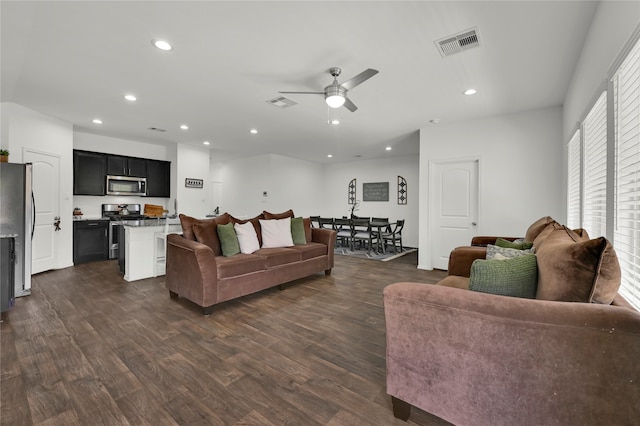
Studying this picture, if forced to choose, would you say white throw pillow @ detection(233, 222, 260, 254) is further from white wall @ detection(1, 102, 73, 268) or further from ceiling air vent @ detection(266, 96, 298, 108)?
white wall @ detection(1, 102, 73, 268)

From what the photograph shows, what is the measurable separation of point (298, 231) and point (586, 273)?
3.61 metres

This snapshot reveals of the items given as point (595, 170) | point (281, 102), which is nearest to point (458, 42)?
point (595, 170)

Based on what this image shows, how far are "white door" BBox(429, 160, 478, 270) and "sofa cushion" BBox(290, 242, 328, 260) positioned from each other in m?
2.07

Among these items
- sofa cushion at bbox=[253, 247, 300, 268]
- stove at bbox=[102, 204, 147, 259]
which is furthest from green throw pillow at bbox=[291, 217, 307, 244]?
stove at bbox=[102, 204, 147, 259]

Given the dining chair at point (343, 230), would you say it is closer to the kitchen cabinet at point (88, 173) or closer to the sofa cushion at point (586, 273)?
the kitchen cabinet at point (88, 173)

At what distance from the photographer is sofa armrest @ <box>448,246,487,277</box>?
260 cm

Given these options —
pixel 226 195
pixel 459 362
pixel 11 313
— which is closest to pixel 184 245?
pixel 11 313

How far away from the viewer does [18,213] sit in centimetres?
327

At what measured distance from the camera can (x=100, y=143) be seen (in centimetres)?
577

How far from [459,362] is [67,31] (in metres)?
3.74

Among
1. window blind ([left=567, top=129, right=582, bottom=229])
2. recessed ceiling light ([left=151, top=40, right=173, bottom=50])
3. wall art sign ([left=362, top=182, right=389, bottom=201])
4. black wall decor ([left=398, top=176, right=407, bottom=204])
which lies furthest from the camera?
wall art sign ([left=362, top=182, right=389, bottom=201])

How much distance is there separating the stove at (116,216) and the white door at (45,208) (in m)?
0.93

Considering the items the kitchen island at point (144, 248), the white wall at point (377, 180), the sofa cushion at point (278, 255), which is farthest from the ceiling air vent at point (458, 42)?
the white wall at point (377, 180)

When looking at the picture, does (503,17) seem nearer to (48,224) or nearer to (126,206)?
(48,224)
